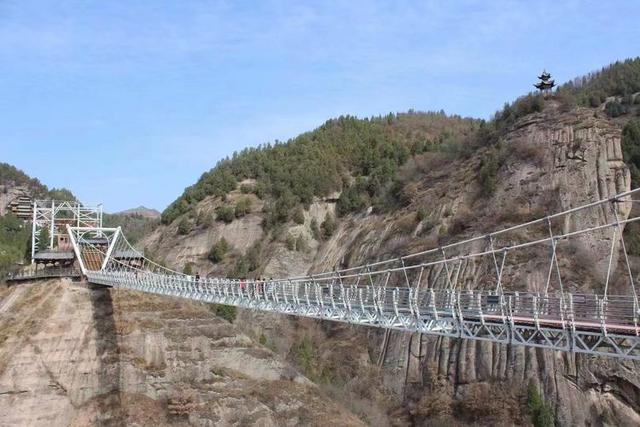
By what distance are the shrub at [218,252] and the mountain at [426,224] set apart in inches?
4.7

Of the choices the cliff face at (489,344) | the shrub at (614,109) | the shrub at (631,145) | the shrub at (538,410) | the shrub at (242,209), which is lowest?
the shrub at (538,410)

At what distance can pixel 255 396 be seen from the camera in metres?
38.6

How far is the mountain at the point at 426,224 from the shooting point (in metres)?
31.7

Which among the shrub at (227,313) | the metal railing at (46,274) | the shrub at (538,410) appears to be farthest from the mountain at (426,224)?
the metal railing at (46,274)

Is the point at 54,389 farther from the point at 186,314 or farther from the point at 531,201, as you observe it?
the point at 531,201

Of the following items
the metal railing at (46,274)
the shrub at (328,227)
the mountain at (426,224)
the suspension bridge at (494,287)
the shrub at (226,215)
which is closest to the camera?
the suspension bridge at (494,287)

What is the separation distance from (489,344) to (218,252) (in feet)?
96.4

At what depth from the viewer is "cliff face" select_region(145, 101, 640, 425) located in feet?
100

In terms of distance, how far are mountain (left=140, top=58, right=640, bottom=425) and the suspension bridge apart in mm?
657

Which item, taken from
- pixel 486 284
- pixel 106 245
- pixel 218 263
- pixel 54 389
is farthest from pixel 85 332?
pixel 486 284

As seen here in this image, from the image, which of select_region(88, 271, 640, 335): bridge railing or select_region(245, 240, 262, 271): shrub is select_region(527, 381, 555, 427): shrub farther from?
select_region(245, 240, 262, 271): shrub

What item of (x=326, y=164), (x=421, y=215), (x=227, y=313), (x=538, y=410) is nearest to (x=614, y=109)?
(x=421, y=215)

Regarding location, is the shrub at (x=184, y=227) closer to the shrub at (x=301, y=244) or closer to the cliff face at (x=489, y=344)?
the shrub at (x=301, y=244)

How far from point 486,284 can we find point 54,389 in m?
24.4
